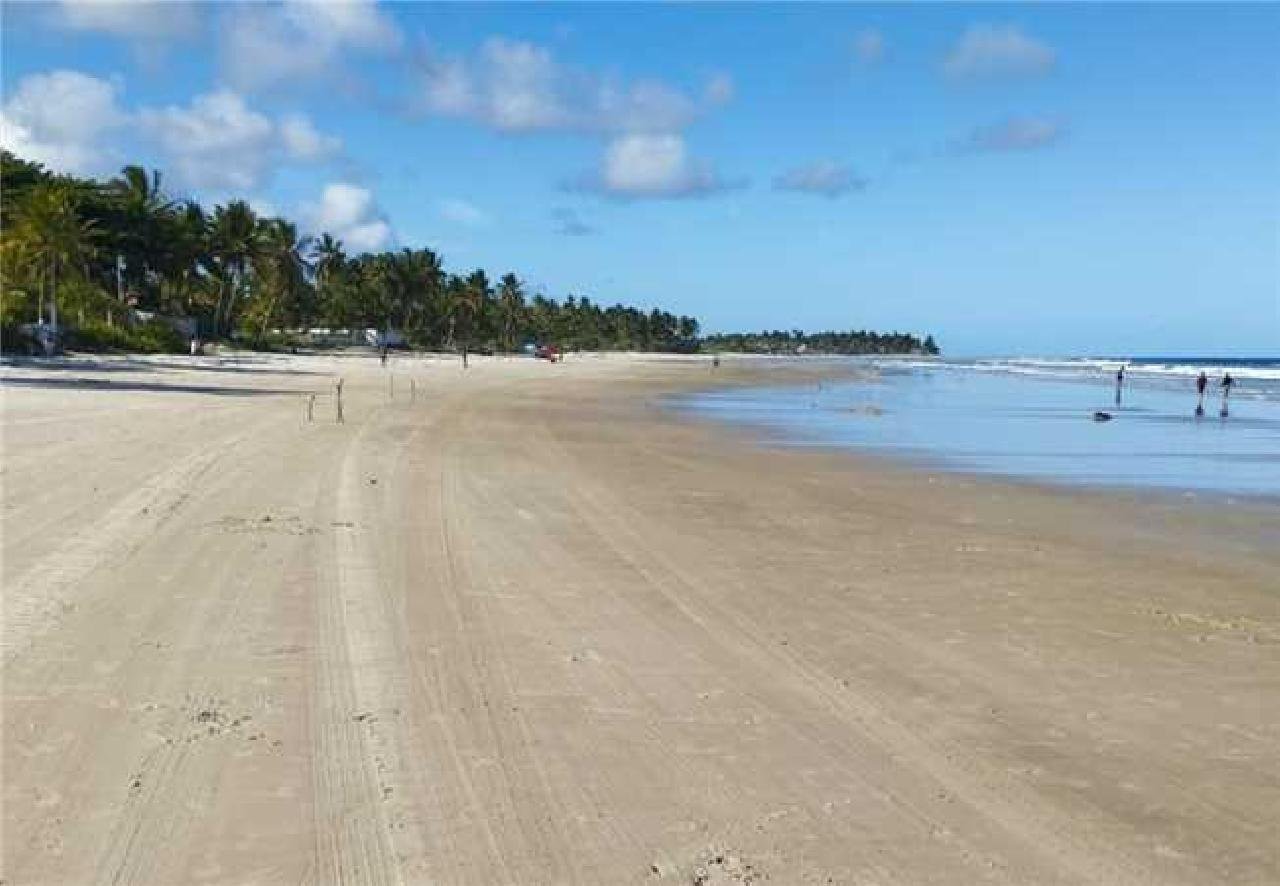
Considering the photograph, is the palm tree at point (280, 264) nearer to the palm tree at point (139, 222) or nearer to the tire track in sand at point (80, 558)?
the palm tree at point (139, 222)

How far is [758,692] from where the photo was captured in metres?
6.13

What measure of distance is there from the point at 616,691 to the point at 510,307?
128990 mm

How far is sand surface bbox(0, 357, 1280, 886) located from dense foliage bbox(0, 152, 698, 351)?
38666 millimetres

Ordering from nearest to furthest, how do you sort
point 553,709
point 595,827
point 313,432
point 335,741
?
point 595,827 < point 335,741 < point 553,709 < point 313,432

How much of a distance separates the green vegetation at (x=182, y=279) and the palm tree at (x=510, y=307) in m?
1.55

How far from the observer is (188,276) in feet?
245

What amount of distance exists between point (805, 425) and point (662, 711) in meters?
25.1

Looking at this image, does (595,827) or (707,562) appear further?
(707,562)

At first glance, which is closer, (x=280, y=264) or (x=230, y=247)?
(x=230, y=247)

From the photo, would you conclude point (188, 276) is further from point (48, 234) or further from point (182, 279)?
point (48, 234)

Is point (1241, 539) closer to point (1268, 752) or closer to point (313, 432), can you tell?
point (1268, 752)

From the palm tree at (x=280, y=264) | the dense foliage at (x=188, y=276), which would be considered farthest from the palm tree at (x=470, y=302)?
the palm tree at (x=280, y=264)

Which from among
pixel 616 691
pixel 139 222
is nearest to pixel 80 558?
pixel 616 691

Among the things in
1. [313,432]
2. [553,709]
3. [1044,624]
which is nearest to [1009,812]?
[553,709]
